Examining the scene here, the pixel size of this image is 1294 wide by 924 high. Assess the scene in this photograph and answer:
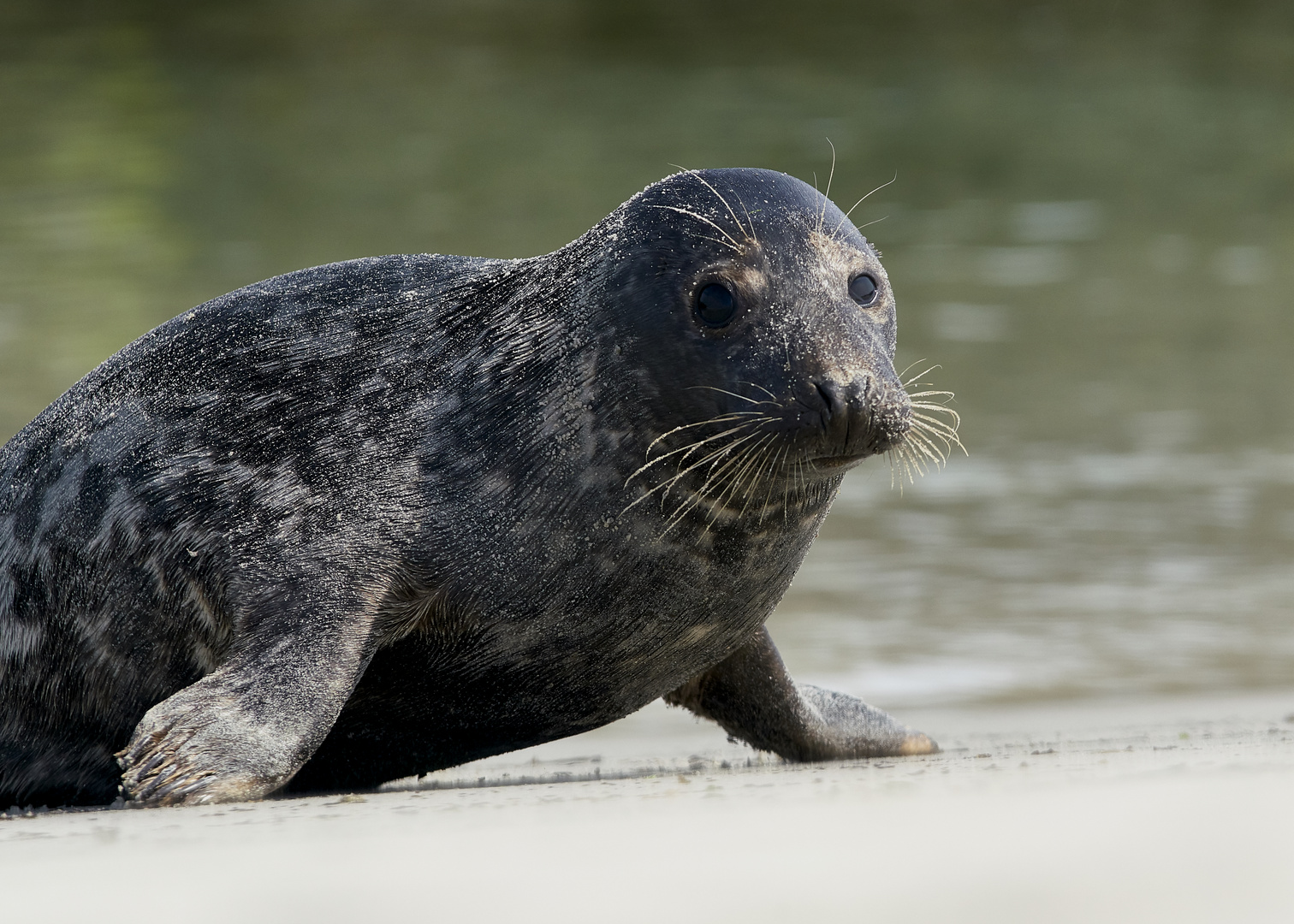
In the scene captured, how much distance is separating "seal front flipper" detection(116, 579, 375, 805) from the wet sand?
65cm

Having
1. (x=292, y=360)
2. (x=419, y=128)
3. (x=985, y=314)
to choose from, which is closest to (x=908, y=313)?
(x=985, y=314)

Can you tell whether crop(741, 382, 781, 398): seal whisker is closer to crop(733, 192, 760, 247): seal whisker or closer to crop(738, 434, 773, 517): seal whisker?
crop(738, 434, 773, 517): seal whisker

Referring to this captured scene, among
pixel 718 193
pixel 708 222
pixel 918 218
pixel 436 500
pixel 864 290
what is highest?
pixel 918 218

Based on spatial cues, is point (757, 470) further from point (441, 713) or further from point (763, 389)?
point (441, 713)

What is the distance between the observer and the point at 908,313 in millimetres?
15195

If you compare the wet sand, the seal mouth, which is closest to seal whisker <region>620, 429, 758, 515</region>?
the seal mouth

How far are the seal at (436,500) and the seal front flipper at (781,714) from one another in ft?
2.05

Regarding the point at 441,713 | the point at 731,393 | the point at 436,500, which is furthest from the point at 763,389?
the point at 441,713

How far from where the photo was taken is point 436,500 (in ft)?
16.6

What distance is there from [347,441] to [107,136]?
22.3 m

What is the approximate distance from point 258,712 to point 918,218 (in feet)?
54.9

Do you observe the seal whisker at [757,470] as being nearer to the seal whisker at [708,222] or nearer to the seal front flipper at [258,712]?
the seal whisker at [708,222]

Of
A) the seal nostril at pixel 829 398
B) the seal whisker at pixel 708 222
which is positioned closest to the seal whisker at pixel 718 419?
the seal nostril at pixel 829 398

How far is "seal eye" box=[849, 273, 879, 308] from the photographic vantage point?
5.04 m
